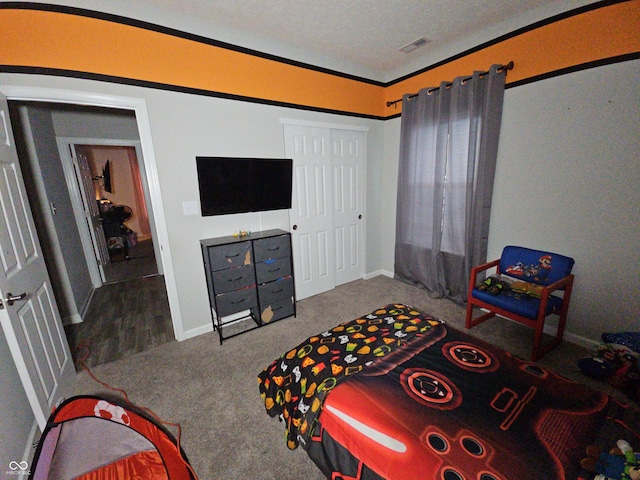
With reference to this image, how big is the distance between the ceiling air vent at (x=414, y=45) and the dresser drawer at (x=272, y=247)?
97.3 inches

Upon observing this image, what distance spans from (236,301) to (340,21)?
2792 mm

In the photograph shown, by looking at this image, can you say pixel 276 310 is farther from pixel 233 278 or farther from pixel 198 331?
pixel 198 331

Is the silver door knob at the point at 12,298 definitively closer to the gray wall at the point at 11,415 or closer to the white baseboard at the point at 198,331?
the gray wall at the point at 11,415

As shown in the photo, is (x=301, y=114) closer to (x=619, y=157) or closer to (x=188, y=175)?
(x=188, y=175)

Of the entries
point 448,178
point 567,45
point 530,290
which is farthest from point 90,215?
point 567,45

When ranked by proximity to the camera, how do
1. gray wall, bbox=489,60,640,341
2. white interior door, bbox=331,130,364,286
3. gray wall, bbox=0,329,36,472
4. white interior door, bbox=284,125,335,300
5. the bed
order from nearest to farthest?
the bed → gray wall, bbox=0,329,36,472 → gray wall, bbox=489,60,640,341 → white interior door, bbox=284,125,335,300 → white interior door, bbox=331,130,364,286

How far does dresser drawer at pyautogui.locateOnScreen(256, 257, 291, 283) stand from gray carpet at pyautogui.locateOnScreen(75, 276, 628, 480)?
21.0 inches

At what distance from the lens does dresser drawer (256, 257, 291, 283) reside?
2.63 meters

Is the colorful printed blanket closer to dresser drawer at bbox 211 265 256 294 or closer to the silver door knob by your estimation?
dresser drawer at bbox 211 265 256 294

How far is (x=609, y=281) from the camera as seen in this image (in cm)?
214

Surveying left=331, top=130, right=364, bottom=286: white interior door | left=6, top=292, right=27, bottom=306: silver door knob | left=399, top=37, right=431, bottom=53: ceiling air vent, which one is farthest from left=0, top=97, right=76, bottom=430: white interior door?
left=399, top=37, right=431, bottom=53: ceiling air vent

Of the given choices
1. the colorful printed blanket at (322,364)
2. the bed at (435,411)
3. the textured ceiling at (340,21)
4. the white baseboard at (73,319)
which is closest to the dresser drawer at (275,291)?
the colorful printed blanket at (322,364)

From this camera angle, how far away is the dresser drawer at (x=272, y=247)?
258cm

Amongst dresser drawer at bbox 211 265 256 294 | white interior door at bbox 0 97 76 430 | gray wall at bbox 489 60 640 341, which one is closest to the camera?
white interior door at bbox 0 97 76 430
